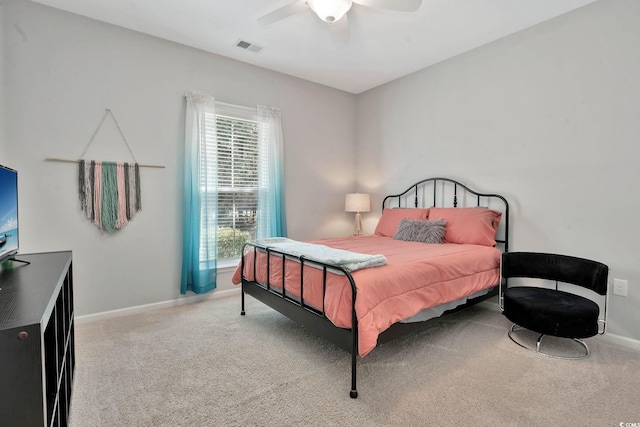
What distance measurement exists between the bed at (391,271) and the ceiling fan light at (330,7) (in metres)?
1.71

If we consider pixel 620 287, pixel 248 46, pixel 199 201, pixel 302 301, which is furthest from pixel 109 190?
pixel 620 287

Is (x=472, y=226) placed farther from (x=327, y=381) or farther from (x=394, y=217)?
(x=327, y=381)

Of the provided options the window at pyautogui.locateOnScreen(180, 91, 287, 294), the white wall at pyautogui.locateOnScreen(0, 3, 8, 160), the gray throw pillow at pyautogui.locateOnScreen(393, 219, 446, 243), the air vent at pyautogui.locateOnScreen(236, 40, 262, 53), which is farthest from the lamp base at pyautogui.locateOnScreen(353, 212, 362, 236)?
the white wall at pyautogui.locateOnScreen(0, 3, 8, 160)

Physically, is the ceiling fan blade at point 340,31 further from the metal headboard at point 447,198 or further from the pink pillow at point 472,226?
the pink pillow at point 472,226

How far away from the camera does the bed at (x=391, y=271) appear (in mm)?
1878

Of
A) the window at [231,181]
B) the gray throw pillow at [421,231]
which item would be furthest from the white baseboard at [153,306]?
the gray throw pillow at [421,231]

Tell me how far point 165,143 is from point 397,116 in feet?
9.40

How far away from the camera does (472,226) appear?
3146 millimetres

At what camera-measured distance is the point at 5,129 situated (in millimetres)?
2500

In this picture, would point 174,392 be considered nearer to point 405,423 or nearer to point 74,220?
point 405,423

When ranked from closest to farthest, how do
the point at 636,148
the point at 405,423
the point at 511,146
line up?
the point at 405,423
the point at 636,148
the point at 511,146

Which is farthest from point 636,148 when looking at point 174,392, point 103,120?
point 103,120

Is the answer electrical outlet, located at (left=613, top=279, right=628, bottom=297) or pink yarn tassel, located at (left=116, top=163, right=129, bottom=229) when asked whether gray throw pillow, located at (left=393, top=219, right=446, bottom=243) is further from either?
pink yarn tassel, located at (left=116, top=163, right=129, bottom=229)

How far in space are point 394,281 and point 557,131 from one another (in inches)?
85.8
